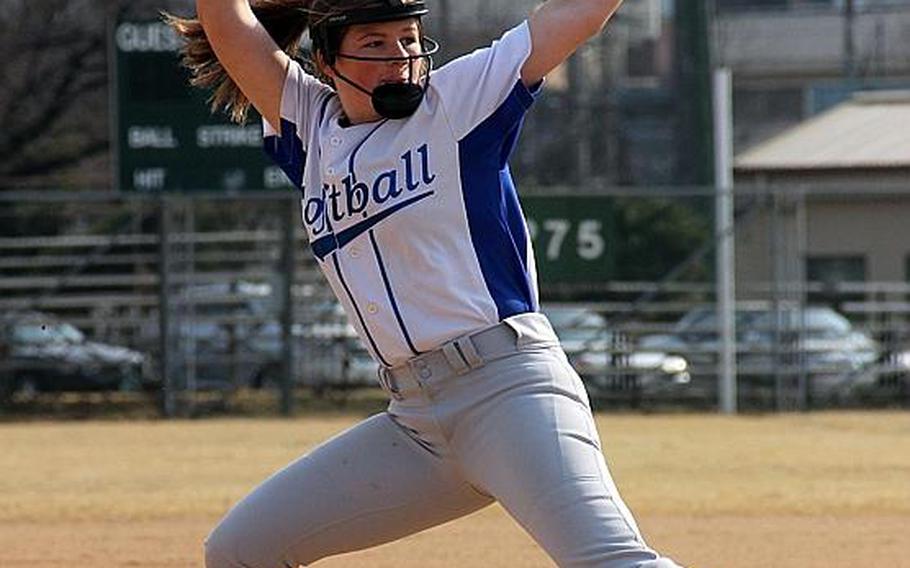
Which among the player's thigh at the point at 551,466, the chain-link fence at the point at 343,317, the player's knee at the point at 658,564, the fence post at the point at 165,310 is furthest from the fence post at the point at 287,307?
the player's knee at the point at 658,564

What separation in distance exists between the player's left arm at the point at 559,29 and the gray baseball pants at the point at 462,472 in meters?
0.60

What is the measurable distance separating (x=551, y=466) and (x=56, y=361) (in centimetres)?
1845

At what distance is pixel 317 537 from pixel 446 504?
1.09ft

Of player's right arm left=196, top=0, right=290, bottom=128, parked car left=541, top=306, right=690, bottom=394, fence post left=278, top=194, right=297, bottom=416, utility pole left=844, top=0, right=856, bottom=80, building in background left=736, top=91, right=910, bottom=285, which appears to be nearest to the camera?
player's right arm left=196, top=0, right=290, bottom=128

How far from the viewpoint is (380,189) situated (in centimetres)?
493

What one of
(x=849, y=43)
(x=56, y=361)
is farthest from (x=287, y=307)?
(x=849, y=43)

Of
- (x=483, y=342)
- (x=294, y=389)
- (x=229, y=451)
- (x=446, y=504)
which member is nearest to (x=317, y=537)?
(x=446, y=504)

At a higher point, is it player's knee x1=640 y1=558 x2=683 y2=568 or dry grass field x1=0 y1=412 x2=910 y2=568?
player's knee x1=640 y1=558 x2=683 y2=568

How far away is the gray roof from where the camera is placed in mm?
27891

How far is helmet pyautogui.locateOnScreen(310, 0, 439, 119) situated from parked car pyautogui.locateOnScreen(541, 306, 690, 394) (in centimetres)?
1693

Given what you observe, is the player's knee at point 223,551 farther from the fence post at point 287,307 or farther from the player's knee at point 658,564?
the fence post at point 287,307

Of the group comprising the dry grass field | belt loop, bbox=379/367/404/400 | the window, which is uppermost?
belt loop, bbox=379/367/404/400

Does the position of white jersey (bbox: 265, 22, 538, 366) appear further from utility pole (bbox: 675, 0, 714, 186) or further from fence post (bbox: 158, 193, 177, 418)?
utility pole (bbox: 675, 0, 714, 186)

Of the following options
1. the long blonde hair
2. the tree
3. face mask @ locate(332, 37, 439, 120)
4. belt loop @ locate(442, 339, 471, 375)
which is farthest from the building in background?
belt loop @ locate(442, 339, 471, 375)
